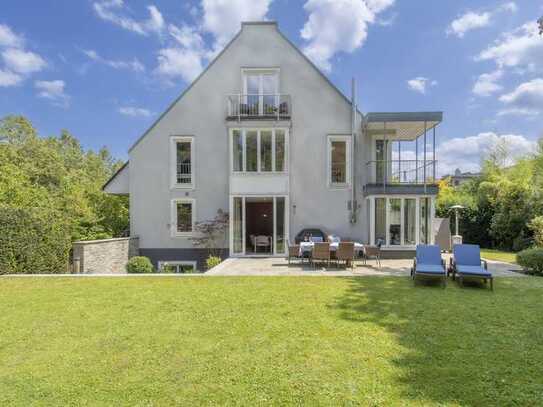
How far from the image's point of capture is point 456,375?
381cm

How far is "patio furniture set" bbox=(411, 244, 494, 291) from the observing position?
333 inches

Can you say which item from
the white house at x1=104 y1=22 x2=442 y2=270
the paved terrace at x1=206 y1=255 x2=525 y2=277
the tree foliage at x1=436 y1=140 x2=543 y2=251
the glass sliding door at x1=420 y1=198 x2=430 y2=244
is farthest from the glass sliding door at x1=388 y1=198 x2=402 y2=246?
the tree foliage at x1=436 y1=140 x2=543 y2=251

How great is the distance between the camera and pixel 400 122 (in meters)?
13.7

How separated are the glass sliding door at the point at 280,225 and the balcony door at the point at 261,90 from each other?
15.0ft

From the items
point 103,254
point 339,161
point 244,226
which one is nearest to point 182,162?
point 244,226

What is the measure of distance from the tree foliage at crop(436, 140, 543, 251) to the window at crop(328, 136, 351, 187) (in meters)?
11.0

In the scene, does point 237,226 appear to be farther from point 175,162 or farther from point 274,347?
point 274,347

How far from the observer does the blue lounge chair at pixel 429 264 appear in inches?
334

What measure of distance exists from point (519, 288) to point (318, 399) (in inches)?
320

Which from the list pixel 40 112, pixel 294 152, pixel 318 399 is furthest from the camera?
pixel 40 112

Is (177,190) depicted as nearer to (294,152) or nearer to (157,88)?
(294,152)

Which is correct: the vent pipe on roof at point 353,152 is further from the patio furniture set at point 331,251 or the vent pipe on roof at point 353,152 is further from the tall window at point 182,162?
the tall window at point 182,162

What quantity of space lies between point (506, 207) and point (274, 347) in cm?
2371

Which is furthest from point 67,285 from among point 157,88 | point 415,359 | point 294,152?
point 157,88
